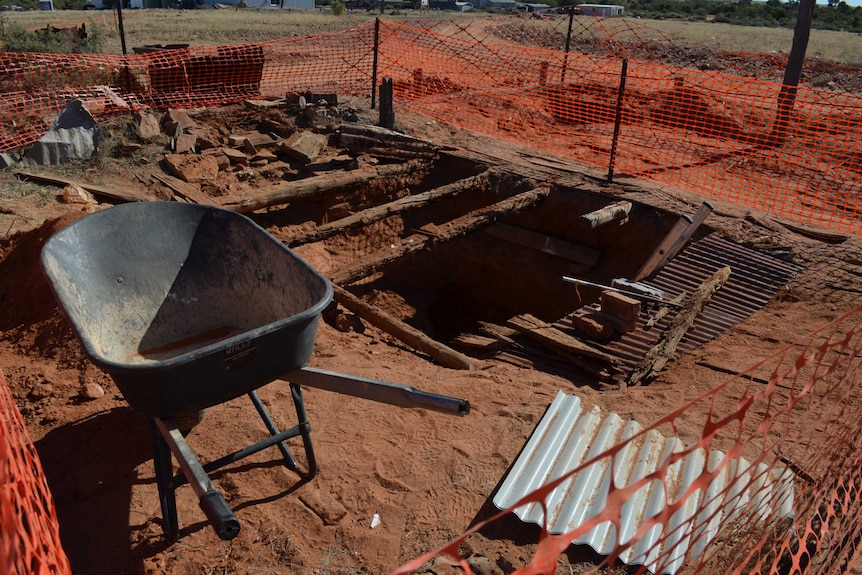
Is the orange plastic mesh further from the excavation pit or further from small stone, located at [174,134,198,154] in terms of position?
small stone, located at [174,134,198,154]

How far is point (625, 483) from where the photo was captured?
3.71 meters

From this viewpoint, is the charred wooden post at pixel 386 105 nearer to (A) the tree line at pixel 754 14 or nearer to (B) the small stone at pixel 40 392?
(B) the small stone at pixel 40 392

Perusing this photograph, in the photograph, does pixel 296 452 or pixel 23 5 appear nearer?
pixel 296 452

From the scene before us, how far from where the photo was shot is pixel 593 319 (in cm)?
602

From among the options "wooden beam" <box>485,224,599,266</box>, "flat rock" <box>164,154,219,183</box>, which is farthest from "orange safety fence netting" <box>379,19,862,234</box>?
"flat rock" <box>164,154,219,183</box>

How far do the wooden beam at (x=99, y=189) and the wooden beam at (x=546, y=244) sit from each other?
446 centimetres

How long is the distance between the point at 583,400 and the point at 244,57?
8923 millimetres

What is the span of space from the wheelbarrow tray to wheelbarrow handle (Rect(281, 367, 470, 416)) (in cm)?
10

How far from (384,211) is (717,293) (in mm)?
3543

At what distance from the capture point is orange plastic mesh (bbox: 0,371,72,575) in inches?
68.6

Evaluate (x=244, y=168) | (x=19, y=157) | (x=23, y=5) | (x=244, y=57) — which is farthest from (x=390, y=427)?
(x=23, y=5)

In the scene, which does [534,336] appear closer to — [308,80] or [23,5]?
[308,80]

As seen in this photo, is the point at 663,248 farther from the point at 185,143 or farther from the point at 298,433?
the point at 185,143

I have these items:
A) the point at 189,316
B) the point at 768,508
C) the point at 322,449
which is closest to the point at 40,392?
the point at 189,316
